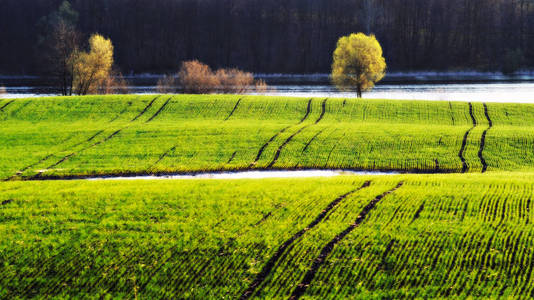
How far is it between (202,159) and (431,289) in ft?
78.8

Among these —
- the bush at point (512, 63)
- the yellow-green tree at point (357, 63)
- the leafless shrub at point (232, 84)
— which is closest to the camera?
the yellow-green tree at point (357, 63)

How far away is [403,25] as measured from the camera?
160m

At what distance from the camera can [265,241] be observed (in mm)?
18516

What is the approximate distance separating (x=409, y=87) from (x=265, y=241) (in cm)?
9167

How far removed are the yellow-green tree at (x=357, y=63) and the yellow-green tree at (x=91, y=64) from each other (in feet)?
115

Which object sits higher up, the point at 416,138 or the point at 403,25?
the point at 403,25

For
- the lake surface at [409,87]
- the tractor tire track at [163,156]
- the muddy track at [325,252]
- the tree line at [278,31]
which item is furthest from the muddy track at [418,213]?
the tree line at [278,31]

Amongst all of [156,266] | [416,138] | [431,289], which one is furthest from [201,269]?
[416,138]

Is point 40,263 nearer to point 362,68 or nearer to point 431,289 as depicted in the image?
point 431,289

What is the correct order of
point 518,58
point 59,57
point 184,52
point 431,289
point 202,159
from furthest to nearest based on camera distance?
point 184,52, point 518,58, point 59,57, point 202,159, point 431,289

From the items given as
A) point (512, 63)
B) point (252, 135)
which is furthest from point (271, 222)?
point (512, 63)

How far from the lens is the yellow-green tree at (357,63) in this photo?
73.8 meters

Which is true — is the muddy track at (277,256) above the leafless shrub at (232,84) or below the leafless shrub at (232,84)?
below

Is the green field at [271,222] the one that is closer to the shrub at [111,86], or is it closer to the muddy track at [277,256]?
the muddy track at [277,256]
